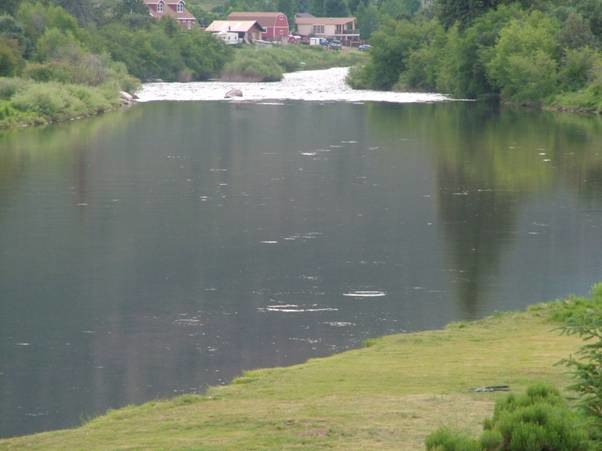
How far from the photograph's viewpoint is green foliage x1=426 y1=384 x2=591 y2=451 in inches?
400

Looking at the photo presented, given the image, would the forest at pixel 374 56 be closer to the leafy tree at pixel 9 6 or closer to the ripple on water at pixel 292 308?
the leafy tree at pixel 9 6

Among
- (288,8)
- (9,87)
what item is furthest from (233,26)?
(9,87)

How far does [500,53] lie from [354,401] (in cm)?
6884

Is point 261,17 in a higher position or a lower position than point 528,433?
higher

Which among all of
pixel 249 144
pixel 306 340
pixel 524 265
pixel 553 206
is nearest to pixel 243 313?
pixel 306 340

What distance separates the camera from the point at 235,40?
13650 cm

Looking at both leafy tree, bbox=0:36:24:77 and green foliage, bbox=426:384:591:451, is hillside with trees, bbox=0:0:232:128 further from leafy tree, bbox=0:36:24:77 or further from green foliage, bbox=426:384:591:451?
green foliage, bbox=426:384:591:451

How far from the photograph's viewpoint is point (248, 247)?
100ft

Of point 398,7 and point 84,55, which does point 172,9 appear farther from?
point 84,55

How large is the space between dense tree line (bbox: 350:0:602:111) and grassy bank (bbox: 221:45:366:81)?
9.60m

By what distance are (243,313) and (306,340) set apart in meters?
2.34

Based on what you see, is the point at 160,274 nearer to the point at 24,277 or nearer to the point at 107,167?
the point at 24,277

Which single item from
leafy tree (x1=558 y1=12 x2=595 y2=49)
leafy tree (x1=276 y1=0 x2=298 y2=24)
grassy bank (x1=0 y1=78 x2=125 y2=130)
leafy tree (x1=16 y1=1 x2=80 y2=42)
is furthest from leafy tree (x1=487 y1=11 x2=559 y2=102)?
leafy tree (x1=276 y1=0 x2=298 y2=24)

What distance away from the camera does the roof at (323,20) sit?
509ft
